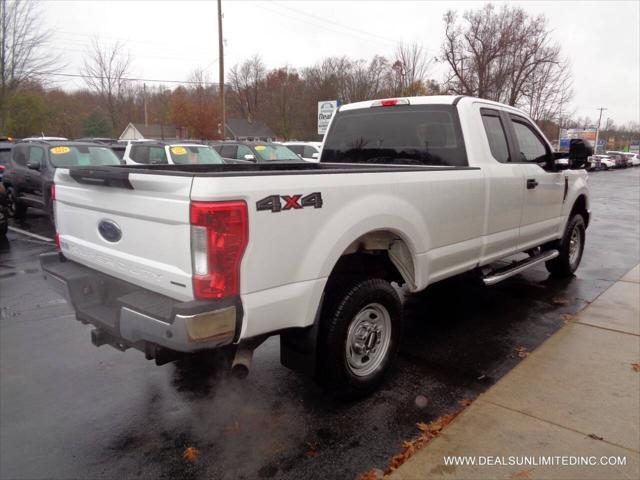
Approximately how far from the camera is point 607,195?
19844 millimetres

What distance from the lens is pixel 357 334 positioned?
3.29 meters

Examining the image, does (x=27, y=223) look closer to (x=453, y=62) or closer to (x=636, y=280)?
(x=636, y=280)

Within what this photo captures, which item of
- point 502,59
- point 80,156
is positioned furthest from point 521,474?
point 502,59

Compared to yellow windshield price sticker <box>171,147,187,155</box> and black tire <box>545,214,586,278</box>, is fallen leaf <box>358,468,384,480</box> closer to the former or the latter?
black tire <box>545,214,586,278</box>

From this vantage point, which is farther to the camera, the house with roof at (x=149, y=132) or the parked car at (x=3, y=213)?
the house with roof at (x=149, y=132)

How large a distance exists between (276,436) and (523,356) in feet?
7.85

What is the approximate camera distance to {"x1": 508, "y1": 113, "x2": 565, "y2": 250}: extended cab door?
4930 millimetres

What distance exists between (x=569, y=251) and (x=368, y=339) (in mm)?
4423

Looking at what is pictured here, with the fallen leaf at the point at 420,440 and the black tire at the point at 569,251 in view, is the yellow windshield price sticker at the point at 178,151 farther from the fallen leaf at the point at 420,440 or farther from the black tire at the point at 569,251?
the fallen leaf at the point at 420,440

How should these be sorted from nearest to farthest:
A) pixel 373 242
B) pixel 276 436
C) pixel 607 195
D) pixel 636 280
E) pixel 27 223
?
pixel 276 436 < pixel 373 242 < pixel 636 280 < pixel 27 223 < pixel 607 195

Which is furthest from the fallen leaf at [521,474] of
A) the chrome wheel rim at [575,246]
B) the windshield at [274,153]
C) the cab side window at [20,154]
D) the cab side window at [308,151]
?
the cab side window at [308,151]

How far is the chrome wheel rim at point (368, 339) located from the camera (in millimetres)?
3250

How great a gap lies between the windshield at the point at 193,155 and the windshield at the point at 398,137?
8.07 m

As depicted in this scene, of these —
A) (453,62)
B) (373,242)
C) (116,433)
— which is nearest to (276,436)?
(116,433)
